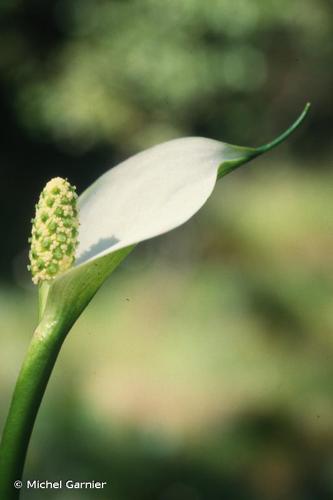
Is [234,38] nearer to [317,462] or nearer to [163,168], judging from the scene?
[317,462]

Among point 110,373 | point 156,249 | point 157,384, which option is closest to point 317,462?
point 157,384

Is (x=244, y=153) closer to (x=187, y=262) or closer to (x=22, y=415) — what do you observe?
(x=22, y=415)

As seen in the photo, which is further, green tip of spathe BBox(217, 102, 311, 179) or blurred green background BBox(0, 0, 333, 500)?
blurred green background BBox(0, 0, 333, 500)

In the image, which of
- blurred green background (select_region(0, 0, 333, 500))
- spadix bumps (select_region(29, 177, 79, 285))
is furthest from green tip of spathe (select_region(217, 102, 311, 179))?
blurred green background (select_region(0, 0, 333, 500))

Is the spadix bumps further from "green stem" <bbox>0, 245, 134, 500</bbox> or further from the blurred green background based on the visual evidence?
the blurred green background

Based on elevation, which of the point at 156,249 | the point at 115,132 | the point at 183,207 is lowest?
the point at 156,249

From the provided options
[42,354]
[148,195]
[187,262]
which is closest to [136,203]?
[148,195]

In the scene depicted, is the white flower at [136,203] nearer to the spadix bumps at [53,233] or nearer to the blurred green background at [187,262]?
the spadix bumps at [53,233]
